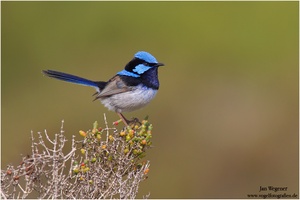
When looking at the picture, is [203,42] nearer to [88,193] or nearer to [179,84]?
[179,84]

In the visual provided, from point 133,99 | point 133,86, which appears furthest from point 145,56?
point 133,99

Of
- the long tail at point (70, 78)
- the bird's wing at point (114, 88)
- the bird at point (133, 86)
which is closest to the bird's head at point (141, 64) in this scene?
the bird at point (133, 86)

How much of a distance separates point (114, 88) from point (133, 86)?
0.61ft

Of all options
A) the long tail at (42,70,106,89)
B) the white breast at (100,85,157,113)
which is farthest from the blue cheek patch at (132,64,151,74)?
the long tail at (42,70,106,89)

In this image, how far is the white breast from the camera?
7.23 meters

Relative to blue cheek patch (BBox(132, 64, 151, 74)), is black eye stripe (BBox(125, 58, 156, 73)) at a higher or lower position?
higher

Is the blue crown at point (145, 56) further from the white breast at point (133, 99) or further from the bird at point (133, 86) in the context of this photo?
the white breast at point (133, 99)

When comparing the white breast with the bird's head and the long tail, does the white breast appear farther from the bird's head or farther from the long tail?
the long tail

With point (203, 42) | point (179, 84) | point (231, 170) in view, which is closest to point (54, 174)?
point (231, 170)

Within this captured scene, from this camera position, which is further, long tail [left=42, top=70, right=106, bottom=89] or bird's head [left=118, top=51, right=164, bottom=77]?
long tail [left=42, top=70, right=106, bottom=89]

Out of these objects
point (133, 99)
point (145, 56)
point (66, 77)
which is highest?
point (145, 56)

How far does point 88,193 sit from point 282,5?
938 cm

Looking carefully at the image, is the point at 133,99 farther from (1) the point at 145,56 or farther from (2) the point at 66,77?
(2) the point at 66,77

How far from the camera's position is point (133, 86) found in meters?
7.35
